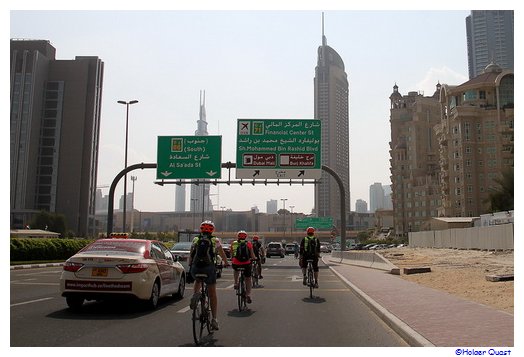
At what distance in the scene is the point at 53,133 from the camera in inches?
5384

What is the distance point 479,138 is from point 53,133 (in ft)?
340

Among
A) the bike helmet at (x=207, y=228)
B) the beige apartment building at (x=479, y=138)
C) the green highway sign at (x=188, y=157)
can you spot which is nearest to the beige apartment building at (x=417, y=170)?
the beige apartment building at (x=479, y=138)

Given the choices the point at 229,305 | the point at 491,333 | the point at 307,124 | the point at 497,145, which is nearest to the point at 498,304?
the point at 491,333

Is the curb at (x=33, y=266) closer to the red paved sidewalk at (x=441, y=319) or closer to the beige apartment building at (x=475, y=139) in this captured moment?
the red paved sidewalk at (x=441, y=319)

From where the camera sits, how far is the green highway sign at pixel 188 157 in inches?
1254

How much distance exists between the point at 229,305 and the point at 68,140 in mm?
134539

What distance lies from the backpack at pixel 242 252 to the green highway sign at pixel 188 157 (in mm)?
19990

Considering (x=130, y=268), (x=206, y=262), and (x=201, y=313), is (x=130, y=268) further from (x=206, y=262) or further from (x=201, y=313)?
(x=201, y=313)

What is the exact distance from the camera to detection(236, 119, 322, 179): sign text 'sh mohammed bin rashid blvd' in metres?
31.1

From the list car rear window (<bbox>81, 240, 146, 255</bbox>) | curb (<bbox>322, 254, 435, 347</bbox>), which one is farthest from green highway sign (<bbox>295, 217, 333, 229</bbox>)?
car rear window (<bbox>81, 240, 146, 255</bbox>)

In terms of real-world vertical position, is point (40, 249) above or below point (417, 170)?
below

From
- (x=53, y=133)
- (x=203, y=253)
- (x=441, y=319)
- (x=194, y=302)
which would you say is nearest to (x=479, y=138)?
(x=441, y=319)

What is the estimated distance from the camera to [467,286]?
17359 mm

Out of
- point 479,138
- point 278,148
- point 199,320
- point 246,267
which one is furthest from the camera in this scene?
point 479,138
